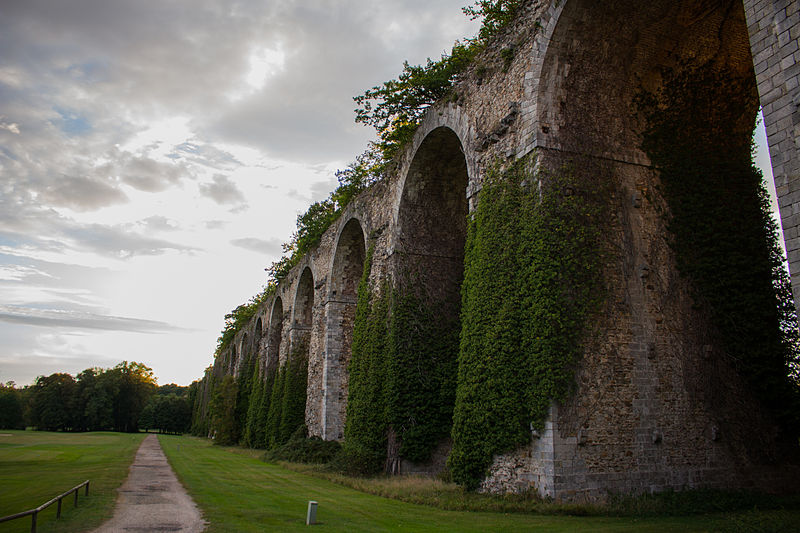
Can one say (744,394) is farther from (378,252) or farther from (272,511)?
(378,252)

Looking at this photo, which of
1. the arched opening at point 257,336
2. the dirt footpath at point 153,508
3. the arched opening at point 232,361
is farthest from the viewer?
the arched opening at point 232,361

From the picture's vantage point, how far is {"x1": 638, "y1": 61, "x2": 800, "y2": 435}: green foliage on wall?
977 centimetres

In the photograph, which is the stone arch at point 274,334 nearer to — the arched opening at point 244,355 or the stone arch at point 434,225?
the arched opening at point 244,355

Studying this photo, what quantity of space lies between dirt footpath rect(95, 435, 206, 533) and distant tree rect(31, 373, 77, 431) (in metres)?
61.3

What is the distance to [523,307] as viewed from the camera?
373 inches

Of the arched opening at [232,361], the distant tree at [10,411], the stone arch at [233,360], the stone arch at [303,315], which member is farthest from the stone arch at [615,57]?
the distant tree at [10,411]

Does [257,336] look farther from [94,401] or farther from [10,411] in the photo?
[10,411]

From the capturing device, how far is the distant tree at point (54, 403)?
207 ft

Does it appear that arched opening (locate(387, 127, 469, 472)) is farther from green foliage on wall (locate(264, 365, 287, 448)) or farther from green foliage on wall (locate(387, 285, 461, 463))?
green foliage on wall (locate(264, 365, 287, 448))

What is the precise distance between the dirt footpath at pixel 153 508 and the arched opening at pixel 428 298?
562 cm

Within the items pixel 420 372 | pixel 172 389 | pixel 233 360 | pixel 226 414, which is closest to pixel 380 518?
pixel 420 372

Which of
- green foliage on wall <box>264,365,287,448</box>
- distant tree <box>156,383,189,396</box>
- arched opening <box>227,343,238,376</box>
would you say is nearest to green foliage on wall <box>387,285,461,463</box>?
green foliage on wall <box>264,365,287,448</box>

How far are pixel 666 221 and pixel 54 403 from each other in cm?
7262

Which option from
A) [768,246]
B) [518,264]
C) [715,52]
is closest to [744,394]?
[768,246]
